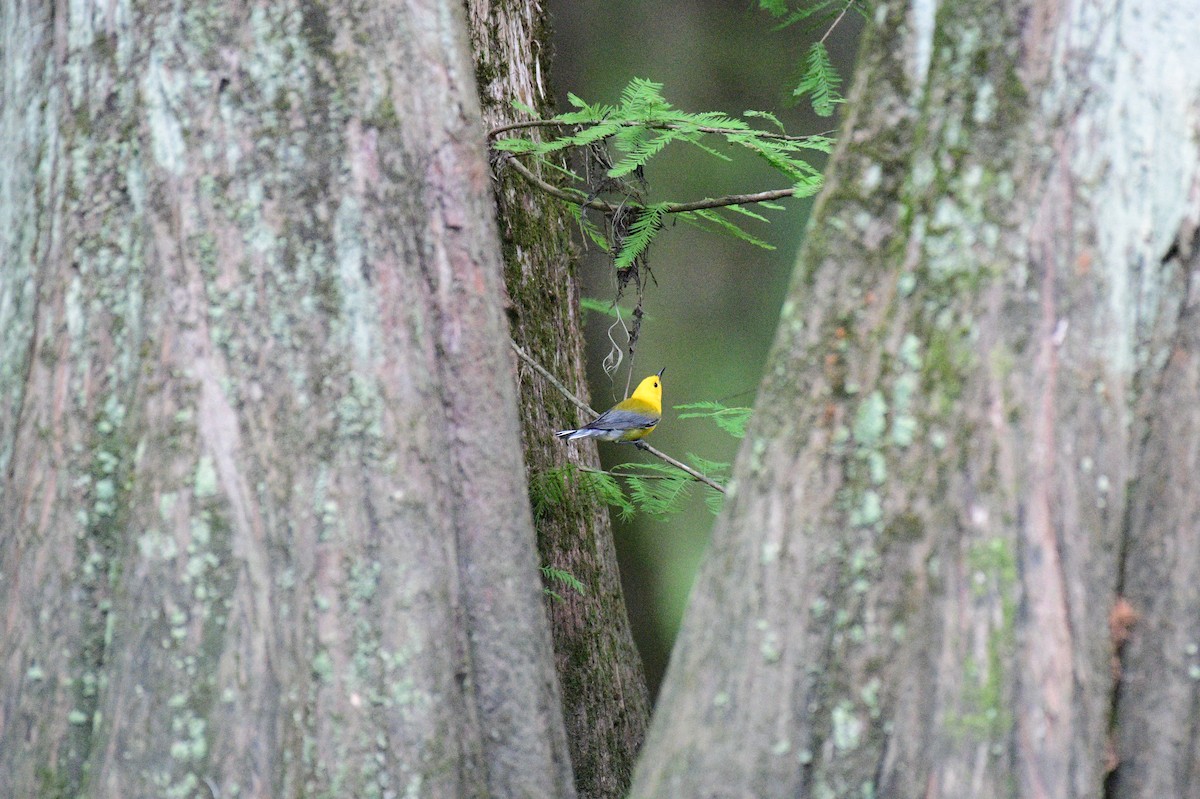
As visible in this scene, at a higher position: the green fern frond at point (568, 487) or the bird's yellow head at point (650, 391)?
the bird's yellow head at point (650, 391)

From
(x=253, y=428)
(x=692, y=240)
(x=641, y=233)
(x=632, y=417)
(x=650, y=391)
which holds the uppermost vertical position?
(x=692, y=240)

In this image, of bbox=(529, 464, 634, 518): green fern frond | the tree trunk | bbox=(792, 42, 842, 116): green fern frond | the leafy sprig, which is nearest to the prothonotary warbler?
the tree trunk

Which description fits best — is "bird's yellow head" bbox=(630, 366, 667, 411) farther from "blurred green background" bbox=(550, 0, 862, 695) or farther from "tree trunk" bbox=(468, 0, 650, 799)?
"tree trunk" bbox=(468, 0, 650, 799)

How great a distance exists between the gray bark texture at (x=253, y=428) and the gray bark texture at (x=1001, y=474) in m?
0.50

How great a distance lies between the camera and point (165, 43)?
1.79 metres

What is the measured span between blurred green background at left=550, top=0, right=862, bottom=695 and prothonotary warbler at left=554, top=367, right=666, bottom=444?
71cm

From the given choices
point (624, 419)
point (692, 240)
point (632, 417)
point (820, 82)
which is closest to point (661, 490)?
point (820, 82)

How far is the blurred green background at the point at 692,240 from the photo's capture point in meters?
6.98

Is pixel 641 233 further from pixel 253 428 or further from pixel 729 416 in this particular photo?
pixel 253 428

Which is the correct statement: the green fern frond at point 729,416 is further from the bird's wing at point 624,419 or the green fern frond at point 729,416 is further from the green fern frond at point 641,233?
the bird's wing at point 624,419

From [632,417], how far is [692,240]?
276 cm

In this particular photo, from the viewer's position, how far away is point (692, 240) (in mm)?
8023

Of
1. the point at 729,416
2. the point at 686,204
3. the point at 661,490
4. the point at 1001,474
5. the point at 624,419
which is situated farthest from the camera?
the point at 624,419

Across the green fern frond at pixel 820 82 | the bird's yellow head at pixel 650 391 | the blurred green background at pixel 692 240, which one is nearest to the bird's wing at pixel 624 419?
the bird's yellow head at pixel 650 391
